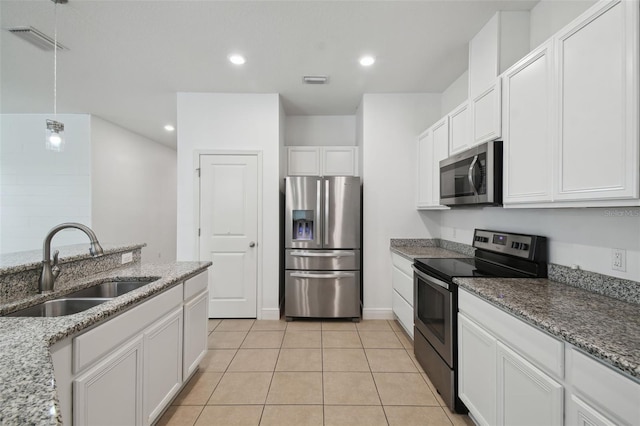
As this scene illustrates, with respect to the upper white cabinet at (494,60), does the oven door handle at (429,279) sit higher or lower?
lower

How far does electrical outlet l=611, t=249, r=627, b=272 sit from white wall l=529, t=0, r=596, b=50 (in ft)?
4.42

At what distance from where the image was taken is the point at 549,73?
145cm

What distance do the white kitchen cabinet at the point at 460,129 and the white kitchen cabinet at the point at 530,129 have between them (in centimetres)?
45

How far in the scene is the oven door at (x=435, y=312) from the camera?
1848mm

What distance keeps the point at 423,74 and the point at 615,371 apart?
2.90 m

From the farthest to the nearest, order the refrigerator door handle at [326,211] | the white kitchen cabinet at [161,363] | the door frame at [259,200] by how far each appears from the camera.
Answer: the door frame at [259,200] < the refrigerator door handle at [326,211] < the white kitchen cabinet at [161,363]

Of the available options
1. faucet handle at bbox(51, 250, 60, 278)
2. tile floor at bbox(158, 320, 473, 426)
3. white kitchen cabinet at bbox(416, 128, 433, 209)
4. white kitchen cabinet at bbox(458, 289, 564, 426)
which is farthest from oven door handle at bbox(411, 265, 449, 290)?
faucet handle at bbox(51, 250, 60, 278)

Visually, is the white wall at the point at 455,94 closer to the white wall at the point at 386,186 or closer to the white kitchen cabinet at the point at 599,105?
the white wall at the point at 386,186

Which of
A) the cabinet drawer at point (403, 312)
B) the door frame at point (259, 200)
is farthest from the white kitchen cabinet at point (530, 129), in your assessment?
the door frame at point (259, 200)

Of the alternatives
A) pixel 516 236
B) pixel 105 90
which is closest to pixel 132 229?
pixel 105 90

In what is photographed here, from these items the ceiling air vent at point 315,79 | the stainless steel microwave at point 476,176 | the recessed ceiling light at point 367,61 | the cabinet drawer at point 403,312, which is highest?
the recessed ceiling light at point 367,61

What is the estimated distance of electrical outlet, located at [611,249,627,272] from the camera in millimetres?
1367

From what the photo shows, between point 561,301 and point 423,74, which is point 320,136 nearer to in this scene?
point 423,74

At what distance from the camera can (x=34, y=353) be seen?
83 cm
